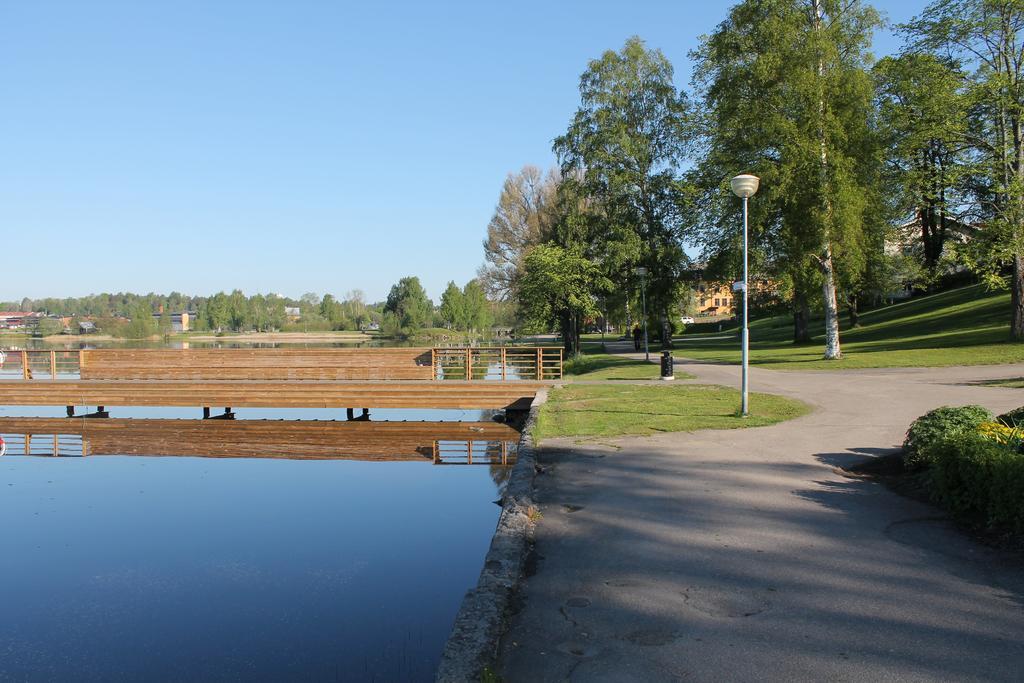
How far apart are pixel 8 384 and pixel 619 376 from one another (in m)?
19.1

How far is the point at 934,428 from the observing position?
7871mm

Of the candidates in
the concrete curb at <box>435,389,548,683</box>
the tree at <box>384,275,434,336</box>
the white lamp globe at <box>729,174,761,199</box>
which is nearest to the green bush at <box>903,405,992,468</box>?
the concrete curb at <box>435,389,548,683</box>

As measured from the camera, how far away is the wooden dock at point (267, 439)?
14711 millimetres

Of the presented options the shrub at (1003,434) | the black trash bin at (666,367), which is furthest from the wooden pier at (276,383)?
the shrub at (1003,434)

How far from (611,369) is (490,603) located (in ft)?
72.4

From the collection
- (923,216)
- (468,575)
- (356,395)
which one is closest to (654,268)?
(923,216)

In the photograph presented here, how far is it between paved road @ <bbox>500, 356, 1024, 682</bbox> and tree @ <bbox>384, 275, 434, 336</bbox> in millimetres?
89526

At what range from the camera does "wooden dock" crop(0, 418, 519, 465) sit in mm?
14711

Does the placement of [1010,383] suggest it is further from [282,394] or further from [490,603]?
[282,394]

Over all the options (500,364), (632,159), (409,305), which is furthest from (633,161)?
(409,305)

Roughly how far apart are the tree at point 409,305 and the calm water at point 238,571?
3356 inches

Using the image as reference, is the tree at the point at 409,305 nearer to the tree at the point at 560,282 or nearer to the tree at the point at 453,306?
the tree at the point at 453,306

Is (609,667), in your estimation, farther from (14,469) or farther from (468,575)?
(14,469)

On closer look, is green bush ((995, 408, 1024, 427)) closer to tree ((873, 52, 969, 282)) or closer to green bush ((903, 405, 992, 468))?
green bush ((903, 405, 992, 468))
